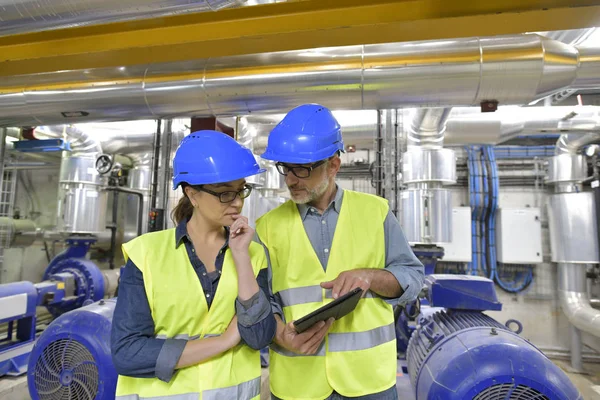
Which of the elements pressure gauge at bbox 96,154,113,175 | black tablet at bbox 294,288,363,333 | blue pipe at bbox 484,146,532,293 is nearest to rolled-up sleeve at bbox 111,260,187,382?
black tablet at bbox 294,288,363,333

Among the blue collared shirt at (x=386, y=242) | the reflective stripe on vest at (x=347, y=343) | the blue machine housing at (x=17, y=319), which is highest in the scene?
the blue collared shirt at (x=386, y=242)

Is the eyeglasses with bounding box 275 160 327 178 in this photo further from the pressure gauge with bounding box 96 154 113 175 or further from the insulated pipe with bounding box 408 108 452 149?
the pressure gauge with bounding box 96 154 113 175

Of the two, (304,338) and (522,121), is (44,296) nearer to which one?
(304,338)

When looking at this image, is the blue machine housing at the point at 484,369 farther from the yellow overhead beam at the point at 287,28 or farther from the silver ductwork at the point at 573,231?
the silver ductwork at the point at 573,231

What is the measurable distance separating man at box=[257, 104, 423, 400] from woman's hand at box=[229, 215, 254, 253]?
0.32 metres

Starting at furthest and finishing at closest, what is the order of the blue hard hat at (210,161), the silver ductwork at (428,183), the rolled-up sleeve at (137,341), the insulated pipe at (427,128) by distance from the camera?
the silver ductwork at (428,183)
the insulated pipe at (427,128)
the blue hard hat at (210,161)
the rolled-up sleeve at (137,341)

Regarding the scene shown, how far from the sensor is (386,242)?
1535 millimetres

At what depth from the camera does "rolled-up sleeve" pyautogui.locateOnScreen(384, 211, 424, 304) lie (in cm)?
140

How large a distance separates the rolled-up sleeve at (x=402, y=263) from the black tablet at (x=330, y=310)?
0.85 feet

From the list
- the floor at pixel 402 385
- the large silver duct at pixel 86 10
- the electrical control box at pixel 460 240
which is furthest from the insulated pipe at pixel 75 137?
the electrical control box at pixel 460 240

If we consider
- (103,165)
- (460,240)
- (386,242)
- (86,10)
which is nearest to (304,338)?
(386,242)

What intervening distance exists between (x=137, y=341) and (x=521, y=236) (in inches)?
229

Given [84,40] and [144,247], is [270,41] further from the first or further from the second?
[144,247]

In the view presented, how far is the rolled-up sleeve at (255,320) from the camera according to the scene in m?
1.10
